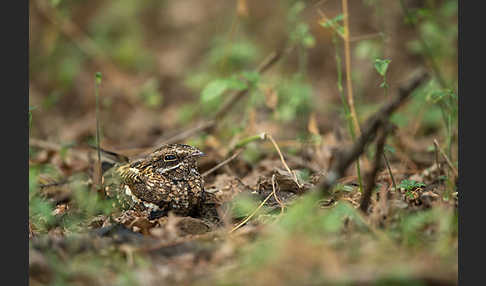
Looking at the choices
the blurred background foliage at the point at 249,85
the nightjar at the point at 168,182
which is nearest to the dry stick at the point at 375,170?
the blurred background foliage at the point at 249,85

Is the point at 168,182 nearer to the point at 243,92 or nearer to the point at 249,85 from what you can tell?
the point at 249,85

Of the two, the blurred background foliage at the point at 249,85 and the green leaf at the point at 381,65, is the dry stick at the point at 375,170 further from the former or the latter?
the green leaf at the point at 381,65

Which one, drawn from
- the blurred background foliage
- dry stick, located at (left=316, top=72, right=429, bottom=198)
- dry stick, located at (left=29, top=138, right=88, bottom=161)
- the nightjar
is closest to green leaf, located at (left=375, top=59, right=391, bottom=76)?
dry stick, located at (left=316, top=72, right=429, bottom=198)

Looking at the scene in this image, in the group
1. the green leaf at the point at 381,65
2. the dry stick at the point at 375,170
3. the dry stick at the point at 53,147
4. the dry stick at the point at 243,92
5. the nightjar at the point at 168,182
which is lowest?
the dry stick at the point at 375,170

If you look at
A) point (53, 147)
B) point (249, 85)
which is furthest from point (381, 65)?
point (53, 147)

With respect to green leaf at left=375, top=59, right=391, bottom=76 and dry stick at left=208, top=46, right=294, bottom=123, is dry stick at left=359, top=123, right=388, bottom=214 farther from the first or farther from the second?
dry stick at left=208, top=46, right=294, bottom=123

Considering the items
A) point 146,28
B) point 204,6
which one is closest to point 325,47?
point 204,6
